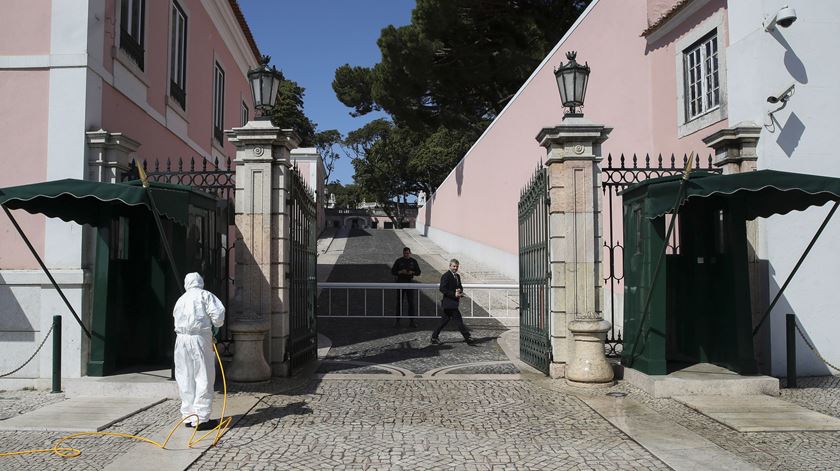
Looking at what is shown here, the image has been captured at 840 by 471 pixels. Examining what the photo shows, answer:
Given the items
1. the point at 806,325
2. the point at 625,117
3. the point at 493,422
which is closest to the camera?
the point at 493,422

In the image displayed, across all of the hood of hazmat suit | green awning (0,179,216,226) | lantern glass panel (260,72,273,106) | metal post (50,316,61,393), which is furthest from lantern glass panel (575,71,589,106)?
metal post (50,316,61,393)

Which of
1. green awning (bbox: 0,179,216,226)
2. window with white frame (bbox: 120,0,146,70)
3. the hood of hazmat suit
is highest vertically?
window with white frame (bbox: 120,0,146,70)

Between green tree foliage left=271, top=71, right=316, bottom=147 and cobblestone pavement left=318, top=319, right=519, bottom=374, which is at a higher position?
green tree foliage left=271, top=71, right=316, bottom=147

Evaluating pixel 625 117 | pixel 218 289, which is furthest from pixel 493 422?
pixel 625 117

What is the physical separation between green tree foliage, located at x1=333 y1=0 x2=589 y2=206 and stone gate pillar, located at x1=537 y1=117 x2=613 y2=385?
17.4 metres

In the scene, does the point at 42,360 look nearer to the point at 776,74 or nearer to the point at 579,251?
the point at 579,251

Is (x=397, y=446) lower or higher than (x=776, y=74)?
lower

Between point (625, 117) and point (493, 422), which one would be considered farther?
point (625, 117)

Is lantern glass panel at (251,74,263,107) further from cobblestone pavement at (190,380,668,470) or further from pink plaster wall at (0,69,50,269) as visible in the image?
cobblestone pavement at (190,380,668,470)

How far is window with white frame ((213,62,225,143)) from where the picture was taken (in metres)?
14.1

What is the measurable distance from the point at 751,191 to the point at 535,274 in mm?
2943

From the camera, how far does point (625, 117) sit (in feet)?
39.2

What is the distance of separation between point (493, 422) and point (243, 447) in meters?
2.26

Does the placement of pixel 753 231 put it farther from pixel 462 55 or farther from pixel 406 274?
pixel 462 55
